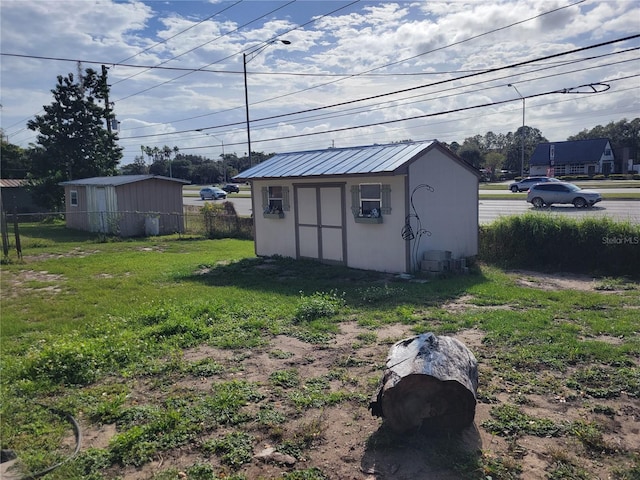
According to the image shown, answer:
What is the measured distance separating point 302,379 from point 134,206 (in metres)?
18.6

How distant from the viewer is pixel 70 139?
29.0 m

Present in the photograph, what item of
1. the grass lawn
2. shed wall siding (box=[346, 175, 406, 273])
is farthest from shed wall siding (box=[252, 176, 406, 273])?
the grass lawn

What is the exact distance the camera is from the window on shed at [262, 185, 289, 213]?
13.7 m

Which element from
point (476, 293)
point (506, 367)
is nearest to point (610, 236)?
point (476, 293)

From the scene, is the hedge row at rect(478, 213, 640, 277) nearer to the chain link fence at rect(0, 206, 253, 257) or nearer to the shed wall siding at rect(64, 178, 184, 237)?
the chain link fence at rect(0, 206, 253, 257)

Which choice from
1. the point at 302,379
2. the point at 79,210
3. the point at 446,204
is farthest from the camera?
the point at 79,210

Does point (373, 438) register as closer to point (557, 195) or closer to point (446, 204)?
point (446, 204)

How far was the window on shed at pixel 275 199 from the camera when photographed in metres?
13.7

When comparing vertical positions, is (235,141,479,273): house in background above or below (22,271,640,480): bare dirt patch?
above

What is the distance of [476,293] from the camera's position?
9.23 meters

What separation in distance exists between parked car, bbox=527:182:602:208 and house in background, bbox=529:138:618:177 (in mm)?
34085

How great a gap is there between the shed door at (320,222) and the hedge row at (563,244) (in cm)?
397

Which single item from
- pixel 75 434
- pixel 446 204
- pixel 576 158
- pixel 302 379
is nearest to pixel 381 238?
pixel 446 204

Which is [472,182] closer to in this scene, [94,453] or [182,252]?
[182,252]
